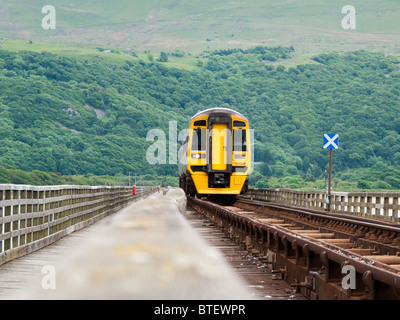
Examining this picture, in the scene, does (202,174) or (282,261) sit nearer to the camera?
(282,261)

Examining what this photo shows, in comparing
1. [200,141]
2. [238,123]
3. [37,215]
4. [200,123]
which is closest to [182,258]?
[37,215]

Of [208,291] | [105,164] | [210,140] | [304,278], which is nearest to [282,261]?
[304,278]

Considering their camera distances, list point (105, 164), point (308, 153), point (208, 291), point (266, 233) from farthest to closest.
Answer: point (105, 164), point (308, 153), point (266, 233), point (208, 291)

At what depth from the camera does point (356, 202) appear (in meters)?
23.8

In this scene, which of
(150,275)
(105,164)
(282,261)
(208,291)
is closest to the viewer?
(208,291)

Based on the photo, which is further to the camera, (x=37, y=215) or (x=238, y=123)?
(x=238, y=123)

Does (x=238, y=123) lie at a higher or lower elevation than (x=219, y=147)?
higher

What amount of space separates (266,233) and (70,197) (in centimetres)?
724

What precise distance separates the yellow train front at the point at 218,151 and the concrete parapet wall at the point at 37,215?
8702 millimetres

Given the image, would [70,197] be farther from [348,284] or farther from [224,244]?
[348,284]

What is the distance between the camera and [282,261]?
9.49 meters

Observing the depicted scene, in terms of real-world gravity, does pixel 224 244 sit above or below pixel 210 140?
below

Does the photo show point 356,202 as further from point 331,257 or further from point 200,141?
point 331,257

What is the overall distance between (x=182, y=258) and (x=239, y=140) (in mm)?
18175
